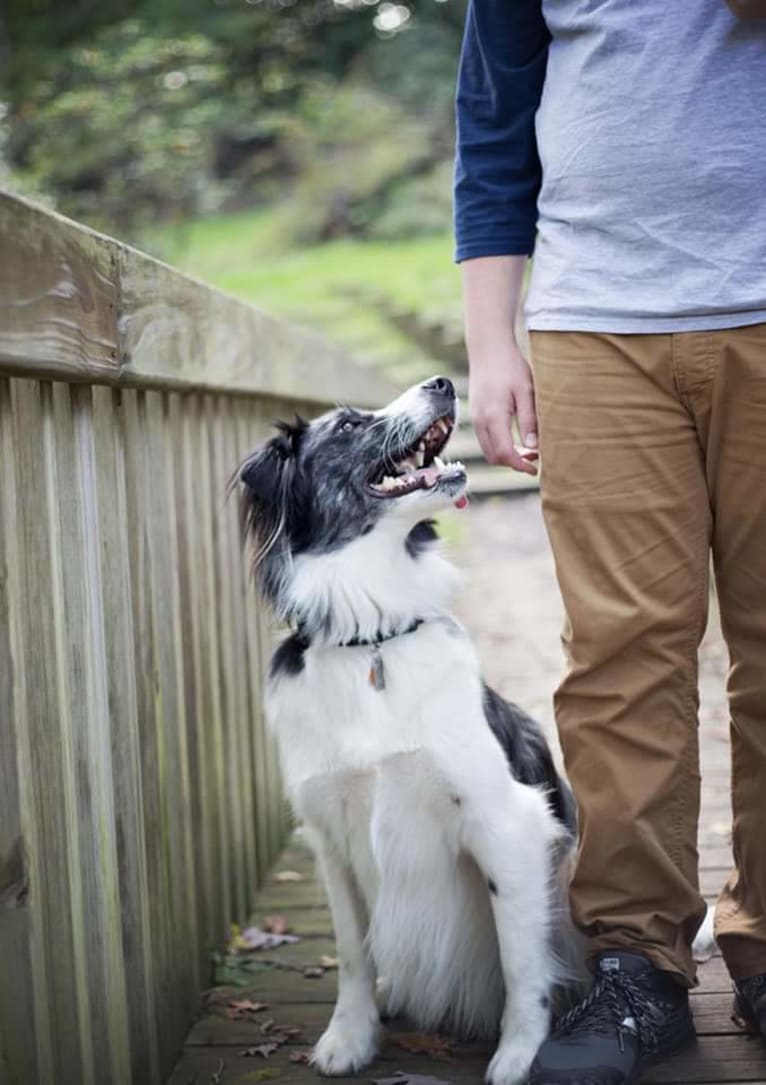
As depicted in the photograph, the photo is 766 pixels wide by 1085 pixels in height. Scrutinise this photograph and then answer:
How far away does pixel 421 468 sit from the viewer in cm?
257

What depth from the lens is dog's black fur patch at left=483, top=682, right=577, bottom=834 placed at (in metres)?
2.40

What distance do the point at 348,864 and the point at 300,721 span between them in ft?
1.02

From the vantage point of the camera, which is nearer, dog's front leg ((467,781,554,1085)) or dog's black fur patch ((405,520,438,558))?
dog's front leg ((467,781,554,1085))

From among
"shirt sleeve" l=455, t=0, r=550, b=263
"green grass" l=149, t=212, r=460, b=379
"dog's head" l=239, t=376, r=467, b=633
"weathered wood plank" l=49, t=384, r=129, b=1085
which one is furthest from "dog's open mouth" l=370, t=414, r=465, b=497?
"green grass" l=149, t=212, r=460, b=379

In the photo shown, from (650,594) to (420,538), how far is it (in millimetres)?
583

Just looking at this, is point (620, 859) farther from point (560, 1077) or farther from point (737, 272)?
point (737, 272)

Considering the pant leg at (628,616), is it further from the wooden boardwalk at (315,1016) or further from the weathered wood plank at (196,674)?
the weathered wood plank at (196,674)

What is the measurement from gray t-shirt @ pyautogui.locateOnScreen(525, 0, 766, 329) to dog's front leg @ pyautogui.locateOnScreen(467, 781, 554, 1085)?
2.84 feet

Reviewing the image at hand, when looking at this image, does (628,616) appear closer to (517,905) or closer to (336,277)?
(517,905)

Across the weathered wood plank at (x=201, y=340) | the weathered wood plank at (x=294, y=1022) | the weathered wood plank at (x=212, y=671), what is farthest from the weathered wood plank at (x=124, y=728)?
the weathered wood plank at (x=212, y=671)

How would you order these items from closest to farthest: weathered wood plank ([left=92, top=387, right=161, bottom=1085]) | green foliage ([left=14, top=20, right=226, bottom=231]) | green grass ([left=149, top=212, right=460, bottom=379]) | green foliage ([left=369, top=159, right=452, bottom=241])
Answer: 1. weathered wood plank ([left=92, top=387, right=161, bottom=1085])
2. green foliage ([left=14, top=20, right=226, bottom=231])
3. green grass ([left=149, top=212, right=460, bottom=379])
4. green foliage ([left=369, top=159, right=452, bottom=241])

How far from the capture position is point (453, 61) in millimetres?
24609

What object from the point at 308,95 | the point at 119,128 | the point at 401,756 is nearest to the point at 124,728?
the point at 401,756

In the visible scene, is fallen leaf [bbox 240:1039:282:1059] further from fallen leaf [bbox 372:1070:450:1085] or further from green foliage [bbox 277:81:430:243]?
green foliage [bbox 277:81:430:243]
